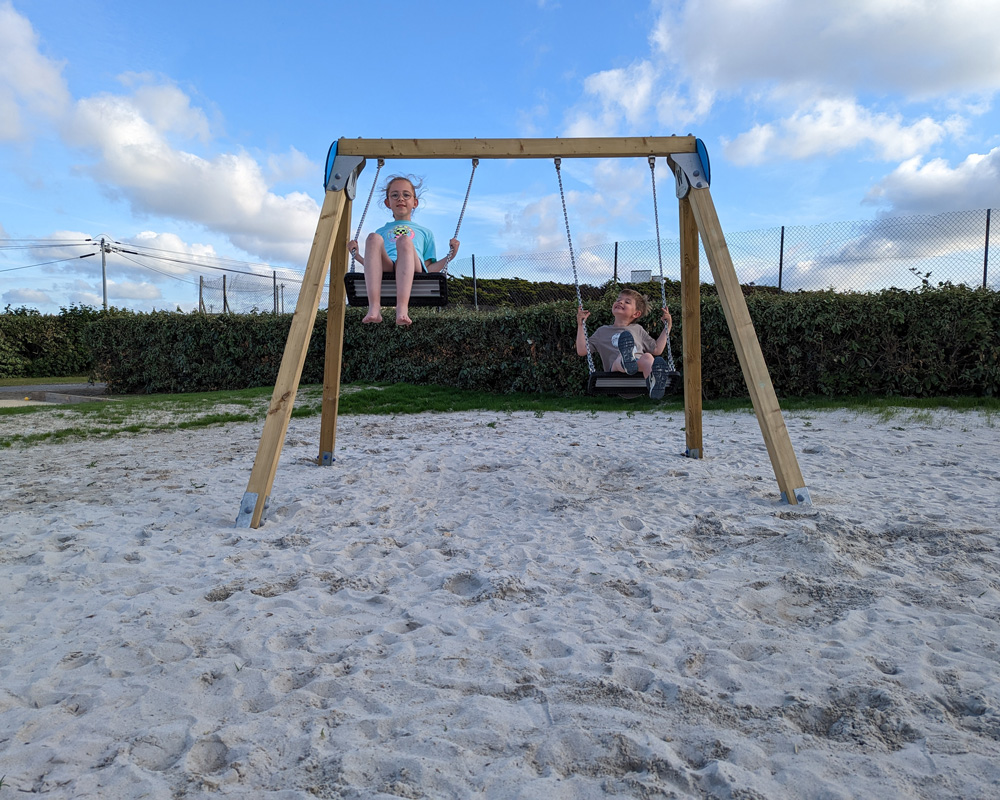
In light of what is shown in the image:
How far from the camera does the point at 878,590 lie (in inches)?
115

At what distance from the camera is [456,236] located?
5.21 meters

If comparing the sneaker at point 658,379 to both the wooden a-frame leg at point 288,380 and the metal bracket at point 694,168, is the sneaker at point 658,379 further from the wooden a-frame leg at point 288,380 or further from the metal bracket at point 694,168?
the wooden a-frame leg at point 288,380

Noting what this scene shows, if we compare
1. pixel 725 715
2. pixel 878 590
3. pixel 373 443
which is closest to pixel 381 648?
pixel 725 715

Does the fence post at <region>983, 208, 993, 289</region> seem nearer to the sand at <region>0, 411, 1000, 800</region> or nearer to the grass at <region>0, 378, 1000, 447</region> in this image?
the grass at <region>0, 378, 1000, 447</region>

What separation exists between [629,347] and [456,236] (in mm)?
1702

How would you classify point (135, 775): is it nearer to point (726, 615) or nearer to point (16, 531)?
point (726, 615)

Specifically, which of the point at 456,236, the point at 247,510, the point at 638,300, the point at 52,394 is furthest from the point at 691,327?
the point at 52,394

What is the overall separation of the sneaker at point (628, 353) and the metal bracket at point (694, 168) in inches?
49.2

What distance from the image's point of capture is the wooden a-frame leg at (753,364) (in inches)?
170

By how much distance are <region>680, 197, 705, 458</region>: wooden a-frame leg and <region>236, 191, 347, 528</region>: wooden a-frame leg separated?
283cm

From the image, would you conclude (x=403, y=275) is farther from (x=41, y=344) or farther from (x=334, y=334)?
(x=41, y=344)

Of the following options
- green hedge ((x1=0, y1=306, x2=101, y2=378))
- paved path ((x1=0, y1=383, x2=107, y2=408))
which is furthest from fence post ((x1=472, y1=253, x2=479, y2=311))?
green hedge ((x1=0, y1=306, x2=101, y2=378))

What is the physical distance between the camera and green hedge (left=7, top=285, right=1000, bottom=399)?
27.9ft

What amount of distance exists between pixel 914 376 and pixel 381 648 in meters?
8.62
